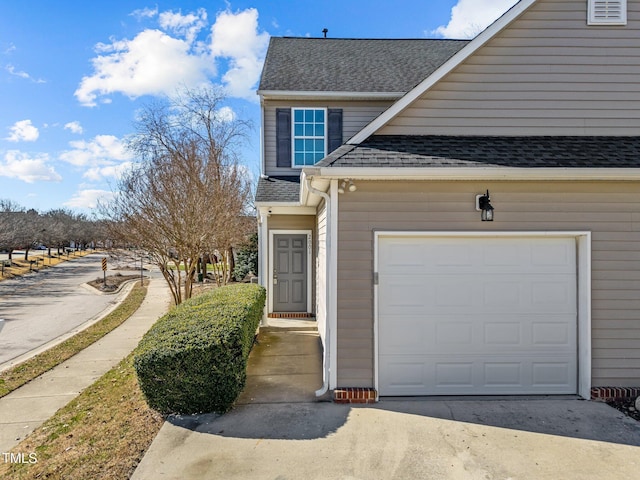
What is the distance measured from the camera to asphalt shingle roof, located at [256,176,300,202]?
29.0 feet

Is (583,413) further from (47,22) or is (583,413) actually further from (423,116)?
(47,22)

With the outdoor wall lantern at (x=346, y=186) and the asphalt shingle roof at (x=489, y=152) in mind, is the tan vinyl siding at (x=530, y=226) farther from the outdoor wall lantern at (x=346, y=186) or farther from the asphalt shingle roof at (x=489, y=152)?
the asphalt shingle roof at (x=489, y=152)

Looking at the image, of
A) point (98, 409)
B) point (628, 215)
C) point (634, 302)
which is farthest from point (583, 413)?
point (98, 409)

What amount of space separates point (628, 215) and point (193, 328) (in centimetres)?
608

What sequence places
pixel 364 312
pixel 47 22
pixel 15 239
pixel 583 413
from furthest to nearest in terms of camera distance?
pixel 15 239 → pixel 47 22 → pixel 364 312 → pixel 583 413

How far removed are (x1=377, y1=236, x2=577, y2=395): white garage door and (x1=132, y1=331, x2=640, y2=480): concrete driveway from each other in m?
0.31

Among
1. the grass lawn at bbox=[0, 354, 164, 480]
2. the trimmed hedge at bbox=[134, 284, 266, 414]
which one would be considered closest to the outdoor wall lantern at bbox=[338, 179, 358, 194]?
the trimmed hedge at bbox=[134, 284, 266, 414]

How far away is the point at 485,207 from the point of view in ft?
16.4

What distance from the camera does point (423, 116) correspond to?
561cm

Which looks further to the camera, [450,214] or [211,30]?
[211,30]

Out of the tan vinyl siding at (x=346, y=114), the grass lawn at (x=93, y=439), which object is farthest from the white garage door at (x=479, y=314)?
the tan vinyl siding at (x=346, y=114)

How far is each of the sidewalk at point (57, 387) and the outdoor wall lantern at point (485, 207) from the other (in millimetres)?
6668

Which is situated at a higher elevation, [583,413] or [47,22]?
[47,22]

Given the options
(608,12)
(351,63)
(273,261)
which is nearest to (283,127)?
(351,63)
